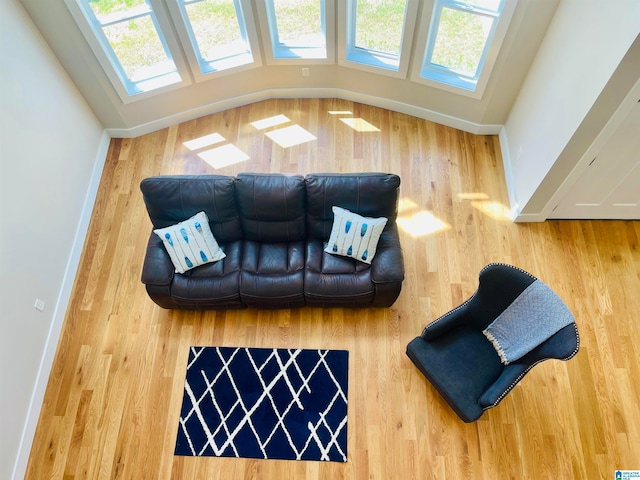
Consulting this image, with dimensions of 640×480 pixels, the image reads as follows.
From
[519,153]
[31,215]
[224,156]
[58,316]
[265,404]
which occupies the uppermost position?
[31,215]

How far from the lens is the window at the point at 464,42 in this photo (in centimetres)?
369

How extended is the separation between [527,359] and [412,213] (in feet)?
5.44

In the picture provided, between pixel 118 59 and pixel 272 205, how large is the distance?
6.87ft

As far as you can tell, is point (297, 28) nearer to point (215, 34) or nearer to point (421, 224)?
point (215, 34)

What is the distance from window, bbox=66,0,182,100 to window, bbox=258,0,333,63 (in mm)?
932

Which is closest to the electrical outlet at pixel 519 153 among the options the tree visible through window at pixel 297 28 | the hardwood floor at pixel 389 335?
the hardwood floor at pixel 389 335

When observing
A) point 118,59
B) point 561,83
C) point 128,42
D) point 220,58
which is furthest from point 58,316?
point 561,83

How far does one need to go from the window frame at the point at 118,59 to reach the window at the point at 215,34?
12cm

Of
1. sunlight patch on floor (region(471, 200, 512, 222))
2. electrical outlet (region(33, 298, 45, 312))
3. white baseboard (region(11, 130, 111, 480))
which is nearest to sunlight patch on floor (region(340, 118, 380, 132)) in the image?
sunlight patch on floor (region(471, 200, 512, 222))

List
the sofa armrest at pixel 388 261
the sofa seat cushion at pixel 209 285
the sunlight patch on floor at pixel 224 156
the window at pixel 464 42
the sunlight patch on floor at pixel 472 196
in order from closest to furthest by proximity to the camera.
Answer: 1. the sofa armrest at pixel 388 261
2. the sofa seat cushion at pixel 209 285
3. the window at pixel 464 42
4. the sunlight patch on floor at pixel 472 196
5. the sunlight patch on floor at pixel 224 156

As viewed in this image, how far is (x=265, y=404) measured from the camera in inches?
134

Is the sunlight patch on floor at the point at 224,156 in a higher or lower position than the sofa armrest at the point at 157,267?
lower

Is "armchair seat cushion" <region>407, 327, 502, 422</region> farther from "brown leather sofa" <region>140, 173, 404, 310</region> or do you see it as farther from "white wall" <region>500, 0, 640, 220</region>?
"white wall" <region>500, 0, 640, 220</region>

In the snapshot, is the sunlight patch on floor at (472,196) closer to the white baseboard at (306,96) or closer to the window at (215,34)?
the white baseboard at (306,96)
